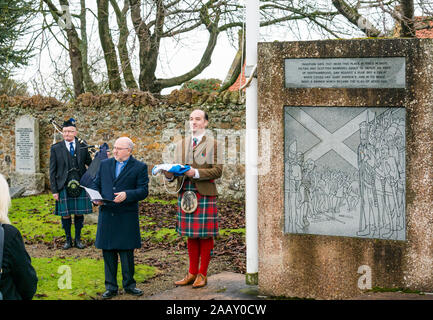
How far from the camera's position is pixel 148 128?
44.8 feet

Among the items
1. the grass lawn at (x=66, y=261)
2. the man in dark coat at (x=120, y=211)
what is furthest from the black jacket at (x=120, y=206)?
the grass lawn at (x=66, y=261)

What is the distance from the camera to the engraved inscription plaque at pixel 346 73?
15.3 ft

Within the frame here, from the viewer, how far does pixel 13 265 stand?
3.09m

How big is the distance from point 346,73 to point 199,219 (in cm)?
214

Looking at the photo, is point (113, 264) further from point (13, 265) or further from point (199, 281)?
point (13, 265)

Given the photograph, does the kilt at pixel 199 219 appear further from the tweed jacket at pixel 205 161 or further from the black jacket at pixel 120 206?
the black jacket at pixel 120 206

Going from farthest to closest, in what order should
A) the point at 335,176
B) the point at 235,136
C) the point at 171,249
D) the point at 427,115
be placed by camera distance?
the point at 235,136 → the point at 171,249 → the point at 335,176 → the point at 427,115

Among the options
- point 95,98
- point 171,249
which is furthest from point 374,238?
point 95,98

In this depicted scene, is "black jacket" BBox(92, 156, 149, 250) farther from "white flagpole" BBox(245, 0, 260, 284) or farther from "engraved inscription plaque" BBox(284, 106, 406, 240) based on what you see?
"engraved inscription plaque" BBox(284, 106, 406, 240)

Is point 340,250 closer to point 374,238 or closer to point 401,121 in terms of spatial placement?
point 374,238

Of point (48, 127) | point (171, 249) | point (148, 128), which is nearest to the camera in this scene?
point (171, 249)

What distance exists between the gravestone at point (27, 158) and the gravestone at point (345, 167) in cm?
1175

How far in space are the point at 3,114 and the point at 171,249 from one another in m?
10.7

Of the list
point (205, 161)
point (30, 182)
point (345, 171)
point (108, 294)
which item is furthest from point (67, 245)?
point (30, 182)
